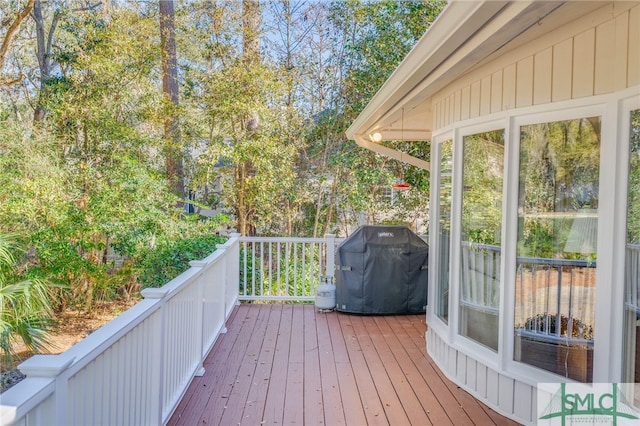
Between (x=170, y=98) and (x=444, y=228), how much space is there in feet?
20.3

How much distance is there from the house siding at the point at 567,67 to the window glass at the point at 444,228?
1.78 feet

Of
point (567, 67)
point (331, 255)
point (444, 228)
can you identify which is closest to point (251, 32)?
point (331, 255)

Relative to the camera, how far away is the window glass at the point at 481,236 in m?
3.37

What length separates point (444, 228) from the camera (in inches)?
169

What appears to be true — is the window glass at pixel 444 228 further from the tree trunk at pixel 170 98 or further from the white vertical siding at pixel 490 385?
the tree trunk at pixel 170 98

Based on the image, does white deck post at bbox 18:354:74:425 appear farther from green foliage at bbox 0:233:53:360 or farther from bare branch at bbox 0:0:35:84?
bare branch at bbox 0:0:35:84

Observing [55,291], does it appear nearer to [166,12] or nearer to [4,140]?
[4,140]

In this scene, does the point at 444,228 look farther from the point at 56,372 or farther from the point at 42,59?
the point at 42,59

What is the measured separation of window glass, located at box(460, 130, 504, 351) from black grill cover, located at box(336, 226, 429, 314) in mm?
2040

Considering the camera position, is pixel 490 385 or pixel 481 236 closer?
pixel 490 385

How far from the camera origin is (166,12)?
8.80m

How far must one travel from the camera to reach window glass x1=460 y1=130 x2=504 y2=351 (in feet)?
11.0

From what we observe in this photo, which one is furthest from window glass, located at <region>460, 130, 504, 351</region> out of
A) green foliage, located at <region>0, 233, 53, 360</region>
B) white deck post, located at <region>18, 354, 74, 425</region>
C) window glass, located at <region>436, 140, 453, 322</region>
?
green foliage, located at <region>0, 233, 53, 360</region>

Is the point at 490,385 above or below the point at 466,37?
below
